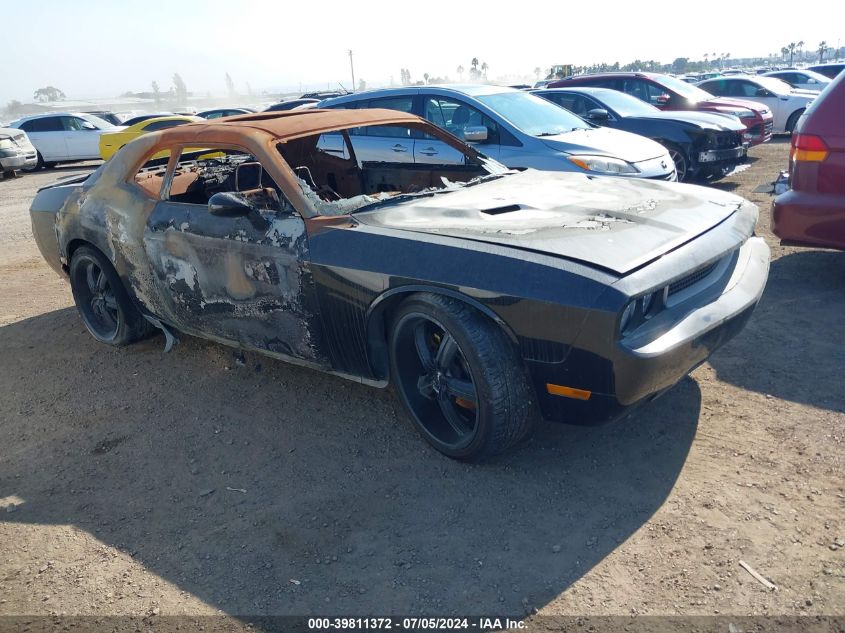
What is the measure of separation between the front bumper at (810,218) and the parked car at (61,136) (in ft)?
55.7

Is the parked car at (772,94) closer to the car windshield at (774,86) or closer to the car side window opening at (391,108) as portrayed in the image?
the car windshield at (774,86)

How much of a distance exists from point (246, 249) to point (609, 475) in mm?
2123

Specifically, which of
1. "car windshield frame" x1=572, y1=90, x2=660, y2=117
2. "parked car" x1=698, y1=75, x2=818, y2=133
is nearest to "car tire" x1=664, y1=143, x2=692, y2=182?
"car windshield frame" x1=572, y1=90, x2=660, y2=117

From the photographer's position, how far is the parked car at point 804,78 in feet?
63.8

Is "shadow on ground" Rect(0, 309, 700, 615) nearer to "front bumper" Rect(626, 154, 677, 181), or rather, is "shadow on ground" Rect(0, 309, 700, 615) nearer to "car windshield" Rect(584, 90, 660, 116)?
"front bumper" Rect(626, 154, 677, 181)

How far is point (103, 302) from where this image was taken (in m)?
4.93

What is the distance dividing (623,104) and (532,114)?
2.76m

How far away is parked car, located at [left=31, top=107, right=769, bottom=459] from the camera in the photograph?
2.68 metres

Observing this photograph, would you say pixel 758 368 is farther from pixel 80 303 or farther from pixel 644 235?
pixel 80 303

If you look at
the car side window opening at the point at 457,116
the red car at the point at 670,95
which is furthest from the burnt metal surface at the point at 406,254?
the red car at the point at 670,95

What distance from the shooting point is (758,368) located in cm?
382

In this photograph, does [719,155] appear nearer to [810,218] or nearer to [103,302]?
[810,218]

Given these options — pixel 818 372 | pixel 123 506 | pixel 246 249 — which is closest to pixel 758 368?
pixel 818 372

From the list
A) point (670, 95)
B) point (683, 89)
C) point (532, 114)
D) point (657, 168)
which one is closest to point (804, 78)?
point (683, 89)
